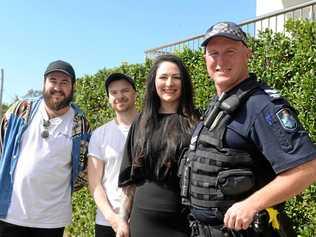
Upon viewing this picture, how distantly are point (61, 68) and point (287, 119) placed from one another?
6.48ft

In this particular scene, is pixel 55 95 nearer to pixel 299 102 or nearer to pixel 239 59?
pixel 239 59

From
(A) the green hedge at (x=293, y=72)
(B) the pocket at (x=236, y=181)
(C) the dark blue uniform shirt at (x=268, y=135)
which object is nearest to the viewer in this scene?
(C) the dark blue uniform shirt at (x=268, y=135)

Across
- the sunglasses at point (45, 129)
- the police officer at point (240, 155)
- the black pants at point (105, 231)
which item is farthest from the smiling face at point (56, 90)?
Answer: the police officer at point (240, 155)

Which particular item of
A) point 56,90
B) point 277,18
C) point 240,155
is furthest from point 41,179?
point 277,18

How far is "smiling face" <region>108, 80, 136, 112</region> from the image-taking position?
11.3ft

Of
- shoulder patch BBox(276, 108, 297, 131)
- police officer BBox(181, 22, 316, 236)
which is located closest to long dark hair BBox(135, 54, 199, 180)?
police officer BBox(181, 22, 316, 236)

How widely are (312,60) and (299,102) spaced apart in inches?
13.6

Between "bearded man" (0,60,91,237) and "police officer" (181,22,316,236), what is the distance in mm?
1281

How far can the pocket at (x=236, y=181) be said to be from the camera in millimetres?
2041

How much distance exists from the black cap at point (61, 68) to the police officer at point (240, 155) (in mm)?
1438

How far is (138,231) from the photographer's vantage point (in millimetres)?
2797

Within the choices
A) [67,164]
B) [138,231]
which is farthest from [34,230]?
[138,231]

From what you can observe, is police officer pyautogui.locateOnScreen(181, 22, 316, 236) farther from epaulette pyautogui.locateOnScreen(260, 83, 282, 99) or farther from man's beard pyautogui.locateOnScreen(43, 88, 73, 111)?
man's beard pyautogui.locateOnScreen(43, 88, 73, 111)

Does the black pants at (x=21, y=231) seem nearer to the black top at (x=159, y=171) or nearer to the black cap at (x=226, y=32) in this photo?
the black top at (x=159, y=171)
